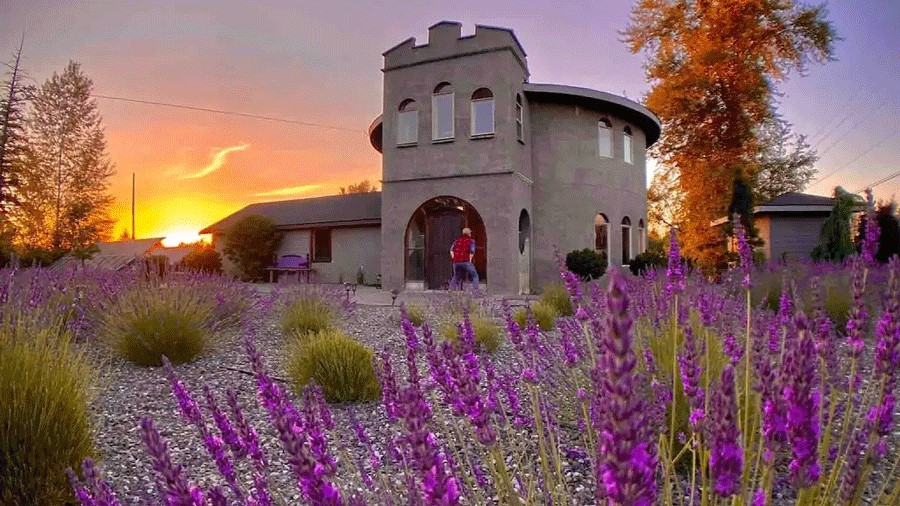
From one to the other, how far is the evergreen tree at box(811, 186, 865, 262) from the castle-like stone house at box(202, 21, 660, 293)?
597 cm

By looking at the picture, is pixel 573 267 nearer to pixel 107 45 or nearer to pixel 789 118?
pixel 107 45

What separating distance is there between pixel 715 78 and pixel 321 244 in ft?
61.1

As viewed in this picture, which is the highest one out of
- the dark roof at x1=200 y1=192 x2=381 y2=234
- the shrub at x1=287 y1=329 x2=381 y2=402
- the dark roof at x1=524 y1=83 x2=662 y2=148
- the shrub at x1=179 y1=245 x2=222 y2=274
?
the dark roof at x1=524 y1=83 x2=662 y2=148

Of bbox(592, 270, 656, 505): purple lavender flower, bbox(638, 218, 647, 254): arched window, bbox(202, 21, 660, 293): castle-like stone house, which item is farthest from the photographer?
bbox(638, 218, 647, 254): arched window

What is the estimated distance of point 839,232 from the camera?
1636 cm

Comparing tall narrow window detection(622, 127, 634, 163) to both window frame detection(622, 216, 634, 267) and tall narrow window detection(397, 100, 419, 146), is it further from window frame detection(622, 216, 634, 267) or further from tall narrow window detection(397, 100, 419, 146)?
tall narrow window detection(397, 100, 419, 146)

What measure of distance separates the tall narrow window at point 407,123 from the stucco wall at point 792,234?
646 inches

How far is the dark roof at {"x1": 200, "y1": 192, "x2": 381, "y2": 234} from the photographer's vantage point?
20.2 metres

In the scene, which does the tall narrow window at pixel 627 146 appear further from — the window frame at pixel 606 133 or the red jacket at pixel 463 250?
the red jacket at pixel 463 250

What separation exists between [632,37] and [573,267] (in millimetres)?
15802

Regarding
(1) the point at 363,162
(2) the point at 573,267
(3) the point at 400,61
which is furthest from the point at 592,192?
(1) the point at 363,162

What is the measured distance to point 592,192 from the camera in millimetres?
16156

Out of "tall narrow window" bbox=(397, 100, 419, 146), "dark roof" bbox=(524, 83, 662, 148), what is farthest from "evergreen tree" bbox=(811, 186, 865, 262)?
"tall narrow window" bbox=(397, 100, 419, 146)

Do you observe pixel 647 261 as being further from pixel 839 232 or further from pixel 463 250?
pixel 463 250
